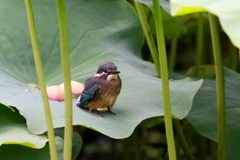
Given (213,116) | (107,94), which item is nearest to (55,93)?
(107,94)

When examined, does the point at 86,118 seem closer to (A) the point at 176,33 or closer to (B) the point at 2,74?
(B) the point at 2,74

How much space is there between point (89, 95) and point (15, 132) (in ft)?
0.81

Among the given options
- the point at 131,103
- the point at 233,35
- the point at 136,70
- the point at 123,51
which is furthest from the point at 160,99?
the point at 233,35

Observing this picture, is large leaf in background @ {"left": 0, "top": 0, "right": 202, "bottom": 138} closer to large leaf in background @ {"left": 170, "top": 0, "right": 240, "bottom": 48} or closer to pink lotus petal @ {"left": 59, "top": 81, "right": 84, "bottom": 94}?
pink lotus petal @ {"left": 59, "top": 81, "right": 84, "bottom": 94}

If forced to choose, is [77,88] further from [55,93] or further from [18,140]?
[18,140]

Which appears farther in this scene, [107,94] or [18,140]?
[107,94]

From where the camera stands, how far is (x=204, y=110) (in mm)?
1553

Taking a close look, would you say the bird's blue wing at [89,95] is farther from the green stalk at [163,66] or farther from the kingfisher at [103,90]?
the green stalk at [163,66]

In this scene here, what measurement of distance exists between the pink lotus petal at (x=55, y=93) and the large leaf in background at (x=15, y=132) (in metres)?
0.12

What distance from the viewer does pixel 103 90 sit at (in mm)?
1137

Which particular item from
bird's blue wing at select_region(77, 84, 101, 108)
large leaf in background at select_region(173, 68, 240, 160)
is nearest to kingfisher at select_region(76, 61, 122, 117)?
bird's blue wing at select_region(77, 84, 101, 108)

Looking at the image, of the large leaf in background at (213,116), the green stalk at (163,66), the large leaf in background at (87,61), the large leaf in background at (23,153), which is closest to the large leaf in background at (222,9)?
the green stalk at (163,66)

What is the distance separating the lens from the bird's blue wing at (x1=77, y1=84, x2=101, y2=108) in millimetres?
1118

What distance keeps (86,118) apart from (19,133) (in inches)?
7.5
